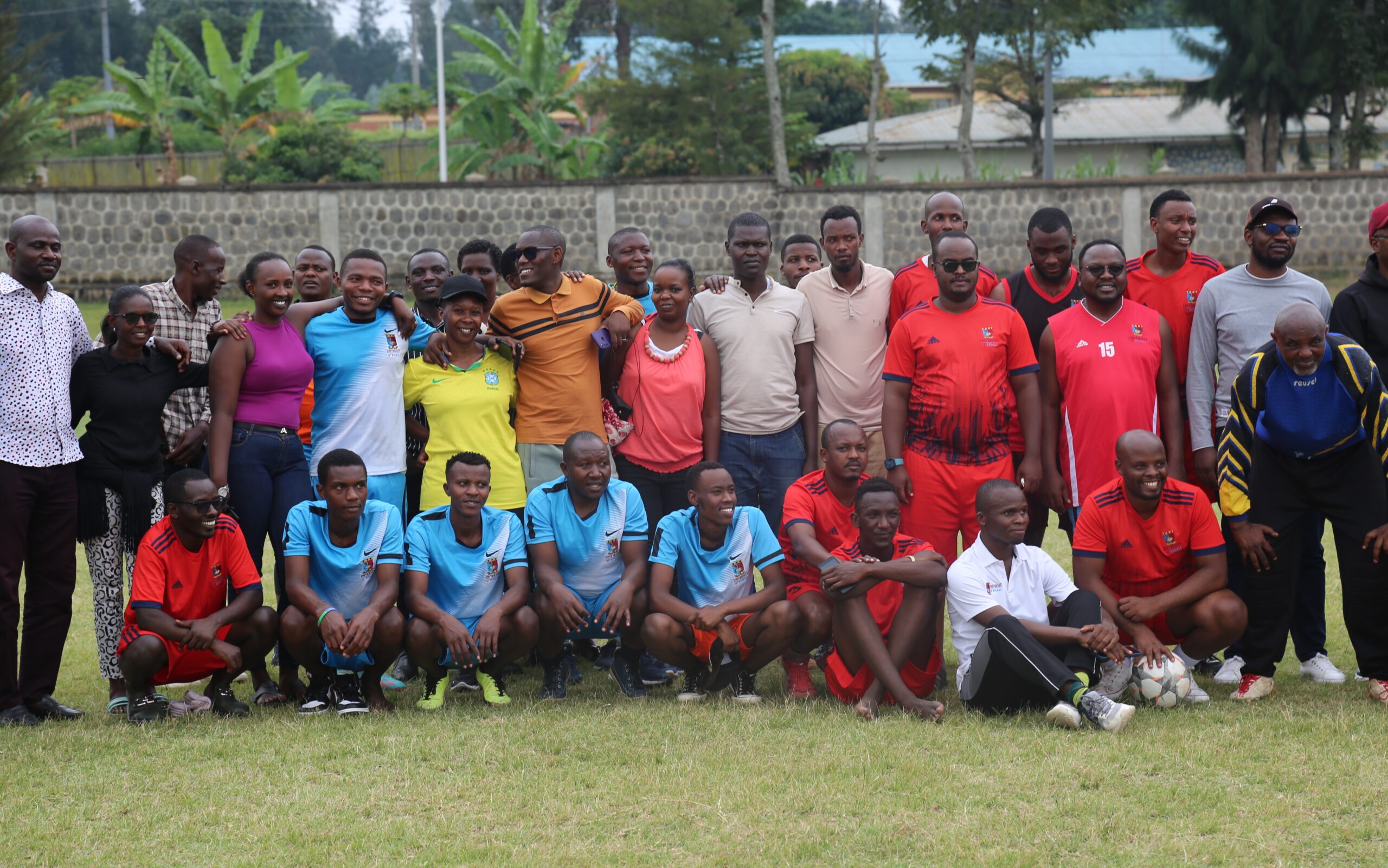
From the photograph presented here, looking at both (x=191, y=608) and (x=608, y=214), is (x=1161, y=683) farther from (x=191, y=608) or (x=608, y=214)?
(x=608, y=214)

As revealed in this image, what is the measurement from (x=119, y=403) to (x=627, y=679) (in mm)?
2722

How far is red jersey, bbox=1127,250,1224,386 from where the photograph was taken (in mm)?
6832

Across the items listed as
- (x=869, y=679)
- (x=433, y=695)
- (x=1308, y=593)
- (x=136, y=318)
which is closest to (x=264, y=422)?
(x=136, y=318)

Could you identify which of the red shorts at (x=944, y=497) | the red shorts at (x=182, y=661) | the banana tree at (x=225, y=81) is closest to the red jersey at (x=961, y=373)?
the red shorts at (x=944, y=497)

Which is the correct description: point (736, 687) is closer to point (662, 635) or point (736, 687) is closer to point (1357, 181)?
point (662, 635)

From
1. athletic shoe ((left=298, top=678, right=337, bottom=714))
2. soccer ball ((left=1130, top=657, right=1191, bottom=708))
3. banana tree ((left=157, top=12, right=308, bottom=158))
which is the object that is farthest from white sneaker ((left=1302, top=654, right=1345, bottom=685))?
banana tree ((left=157, top=12, right=308, bottom=158))

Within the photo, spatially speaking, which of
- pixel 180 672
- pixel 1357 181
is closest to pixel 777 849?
pixel 180 672

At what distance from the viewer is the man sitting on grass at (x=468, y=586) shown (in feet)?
20.6

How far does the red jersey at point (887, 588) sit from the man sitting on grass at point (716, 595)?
36 cm

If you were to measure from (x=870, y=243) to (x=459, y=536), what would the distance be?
1772 cm

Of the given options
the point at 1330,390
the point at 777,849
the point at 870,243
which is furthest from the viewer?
the point at 870,243

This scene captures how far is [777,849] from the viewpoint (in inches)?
172

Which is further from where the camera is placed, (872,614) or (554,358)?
(554,358)

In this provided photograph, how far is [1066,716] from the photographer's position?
5.54 m
